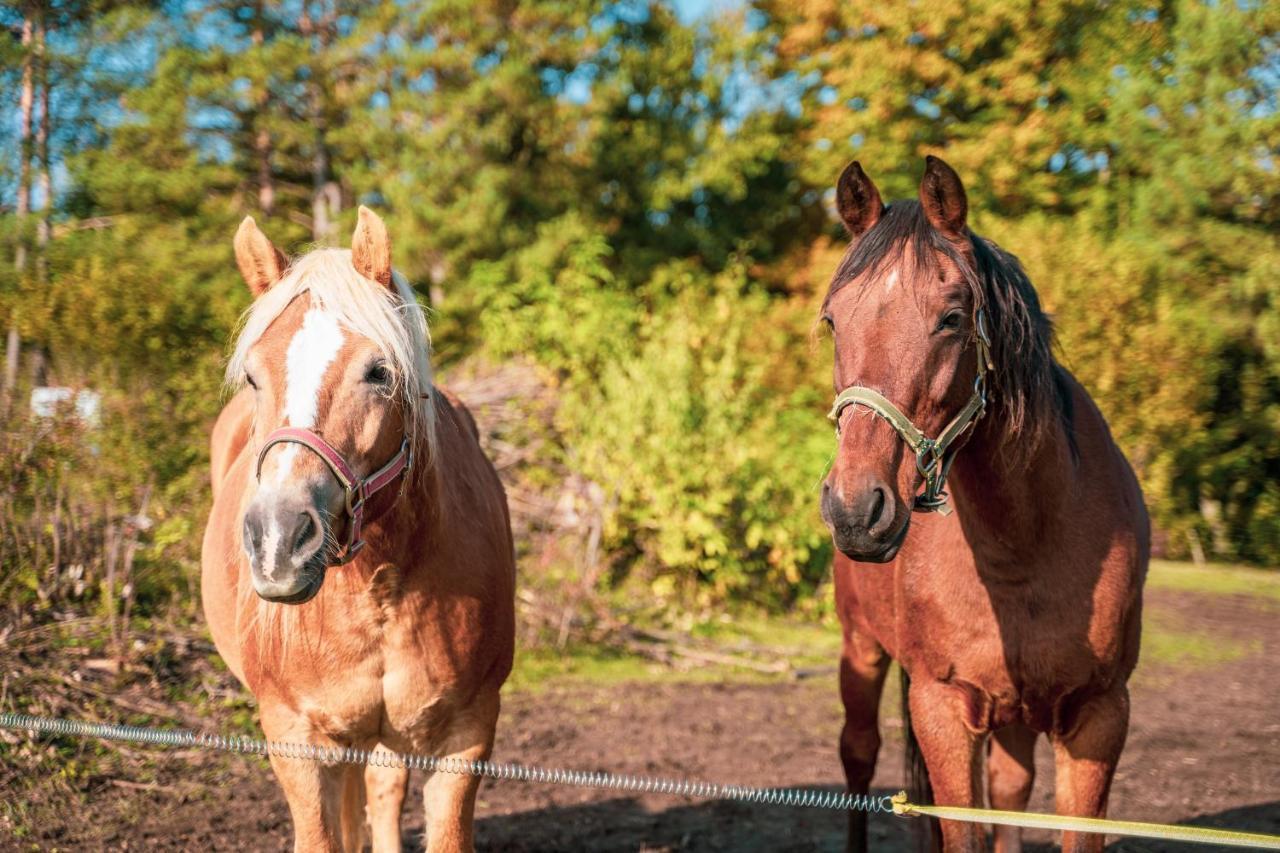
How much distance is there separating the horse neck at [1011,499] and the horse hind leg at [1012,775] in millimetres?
1166

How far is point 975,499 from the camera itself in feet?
9.09

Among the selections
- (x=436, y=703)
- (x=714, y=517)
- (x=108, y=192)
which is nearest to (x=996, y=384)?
(x=436, y=703)

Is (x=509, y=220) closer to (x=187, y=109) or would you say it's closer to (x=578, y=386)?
(x=187, y=109)

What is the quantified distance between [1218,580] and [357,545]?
1548cm

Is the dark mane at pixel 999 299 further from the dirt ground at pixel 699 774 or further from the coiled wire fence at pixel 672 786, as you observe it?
the dirt ground at pixel 699 774

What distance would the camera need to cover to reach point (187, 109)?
18.9m

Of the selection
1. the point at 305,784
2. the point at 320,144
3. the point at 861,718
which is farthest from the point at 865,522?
the point at 320,144

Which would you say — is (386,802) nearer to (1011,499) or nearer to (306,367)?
(306,367)

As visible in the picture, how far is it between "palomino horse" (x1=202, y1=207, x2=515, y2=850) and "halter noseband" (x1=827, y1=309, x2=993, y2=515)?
1.14 m

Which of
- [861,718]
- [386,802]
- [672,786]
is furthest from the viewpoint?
[861,718]

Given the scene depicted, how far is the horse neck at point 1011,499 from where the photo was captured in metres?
2.72

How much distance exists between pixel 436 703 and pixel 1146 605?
36.8 feet

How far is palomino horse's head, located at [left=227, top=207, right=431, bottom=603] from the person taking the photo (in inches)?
85.6

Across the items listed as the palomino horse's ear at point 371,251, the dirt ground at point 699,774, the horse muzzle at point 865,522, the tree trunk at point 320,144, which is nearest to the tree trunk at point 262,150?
the tree trunk at point 320,144
